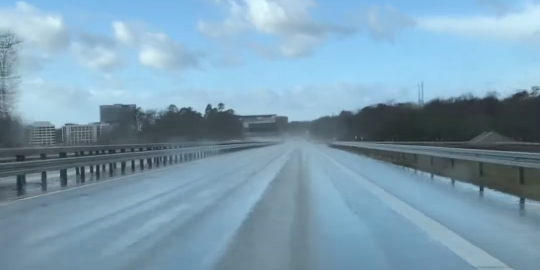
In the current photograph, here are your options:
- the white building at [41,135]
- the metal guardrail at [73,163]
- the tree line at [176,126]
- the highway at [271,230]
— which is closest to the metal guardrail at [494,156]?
the highway at [271,230]

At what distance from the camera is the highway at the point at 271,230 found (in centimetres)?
873

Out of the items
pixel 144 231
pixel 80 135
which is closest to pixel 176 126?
pixel 80 135

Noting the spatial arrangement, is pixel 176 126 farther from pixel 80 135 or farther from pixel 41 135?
pixel 41 135

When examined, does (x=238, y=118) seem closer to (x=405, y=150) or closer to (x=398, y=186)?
(x=405, y=150)

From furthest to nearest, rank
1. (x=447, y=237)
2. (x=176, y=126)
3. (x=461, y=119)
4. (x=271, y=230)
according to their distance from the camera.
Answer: (x=176, y=126)
(x=461, y=119)
(x=271, y=230)
(x=447, y=237)

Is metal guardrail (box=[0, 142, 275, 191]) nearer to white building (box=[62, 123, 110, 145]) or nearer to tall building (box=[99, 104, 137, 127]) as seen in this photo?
white building (box=[62, 123, 110, 145])

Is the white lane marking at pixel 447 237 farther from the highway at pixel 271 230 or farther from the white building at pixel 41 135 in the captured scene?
the white building at pixel 41 135

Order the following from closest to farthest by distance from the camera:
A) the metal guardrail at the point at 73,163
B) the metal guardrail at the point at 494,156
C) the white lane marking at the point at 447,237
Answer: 1. the white lane marking at the point at 447,237
2. the metal guardrail at the point at 494,156
3. the metal guardrail at the point at 73,163

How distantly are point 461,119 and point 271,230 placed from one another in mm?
87321

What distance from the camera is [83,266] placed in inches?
333

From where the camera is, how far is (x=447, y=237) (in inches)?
417

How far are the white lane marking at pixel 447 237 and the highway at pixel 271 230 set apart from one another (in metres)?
0.01

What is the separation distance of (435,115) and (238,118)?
196 feet

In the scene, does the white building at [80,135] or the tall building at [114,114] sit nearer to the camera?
the white building at [80,135]
